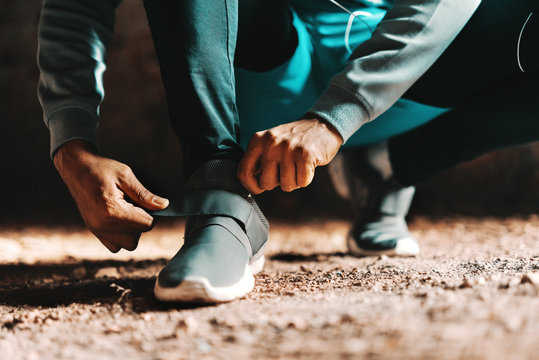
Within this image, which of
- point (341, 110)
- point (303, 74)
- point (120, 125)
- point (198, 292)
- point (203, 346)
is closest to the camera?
point (203, 346)

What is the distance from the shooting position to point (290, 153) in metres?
0.68

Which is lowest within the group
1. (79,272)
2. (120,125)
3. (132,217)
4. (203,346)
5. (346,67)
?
(120,125)

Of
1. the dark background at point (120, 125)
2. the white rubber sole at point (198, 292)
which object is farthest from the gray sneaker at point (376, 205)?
the dark background at point (120, 125)

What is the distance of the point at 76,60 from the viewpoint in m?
0.86

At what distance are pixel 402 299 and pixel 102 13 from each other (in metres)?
0.71

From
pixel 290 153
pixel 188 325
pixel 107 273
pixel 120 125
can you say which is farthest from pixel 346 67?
pixel 120 125

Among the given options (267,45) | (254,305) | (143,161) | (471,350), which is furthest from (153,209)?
(143,161)

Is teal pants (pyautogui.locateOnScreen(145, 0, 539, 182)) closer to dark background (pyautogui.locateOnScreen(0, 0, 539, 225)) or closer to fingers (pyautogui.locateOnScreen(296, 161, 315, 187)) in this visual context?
fingers (pyautogui.locateOnScreen(296, 161, 315, 187))

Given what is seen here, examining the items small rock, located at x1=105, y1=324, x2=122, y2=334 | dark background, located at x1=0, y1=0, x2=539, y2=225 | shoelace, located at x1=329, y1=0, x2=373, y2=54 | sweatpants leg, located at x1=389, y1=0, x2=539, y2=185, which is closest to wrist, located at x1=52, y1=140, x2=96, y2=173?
small rock, located at x1=105, y1=324, x2=122, y2=334

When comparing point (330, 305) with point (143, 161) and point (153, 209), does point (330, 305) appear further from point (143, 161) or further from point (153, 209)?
point (143, 161)

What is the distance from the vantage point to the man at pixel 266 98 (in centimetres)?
71

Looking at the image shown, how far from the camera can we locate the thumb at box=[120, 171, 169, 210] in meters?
0.75

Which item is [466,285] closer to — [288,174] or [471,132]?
[288,174]

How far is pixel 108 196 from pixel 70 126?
0.51ft
